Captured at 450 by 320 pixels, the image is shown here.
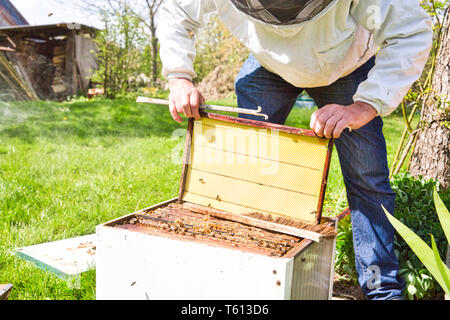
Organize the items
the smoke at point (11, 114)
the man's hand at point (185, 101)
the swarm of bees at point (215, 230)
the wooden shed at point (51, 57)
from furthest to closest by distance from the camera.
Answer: the wooden shed at point (51, 57) → the smoke at point (11, 114) → the man's hand at point (185, 101) → the swarm of bees at point (215, 230)

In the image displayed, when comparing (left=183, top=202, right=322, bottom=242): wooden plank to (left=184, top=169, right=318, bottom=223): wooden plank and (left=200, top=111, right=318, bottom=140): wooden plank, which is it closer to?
(left=184, top=169, right=318, bottom=223): wooden plank

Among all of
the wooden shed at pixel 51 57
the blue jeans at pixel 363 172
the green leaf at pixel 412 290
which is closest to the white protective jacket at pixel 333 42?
the blue jeans at pixel 363 172

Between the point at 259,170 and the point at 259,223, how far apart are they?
0.19m

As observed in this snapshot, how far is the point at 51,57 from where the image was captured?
27.9 ft

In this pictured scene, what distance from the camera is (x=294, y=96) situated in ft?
6.35

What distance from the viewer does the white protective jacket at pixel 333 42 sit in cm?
141

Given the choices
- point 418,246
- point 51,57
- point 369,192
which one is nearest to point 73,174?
point 369,192

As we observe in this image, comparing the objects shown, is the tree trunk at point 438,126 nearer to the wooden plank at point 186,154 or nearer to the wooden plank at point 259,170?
the wooden plank at point 259,170

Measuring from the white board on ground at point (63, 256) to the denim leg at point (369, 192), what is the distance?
120cm

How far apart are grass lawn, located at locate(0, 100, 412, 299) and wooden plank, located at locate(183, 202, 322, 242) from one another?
0.65 m

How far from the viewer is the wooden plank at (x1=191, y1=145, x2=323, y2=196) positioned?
4.65 feet

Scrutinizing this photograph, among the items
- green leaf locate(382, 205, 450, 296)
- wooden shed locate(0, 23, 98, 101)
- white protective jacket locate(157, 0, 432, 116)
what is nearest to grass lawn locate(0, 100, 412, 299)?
white protective jacket locate(157, 0, 432, 116)

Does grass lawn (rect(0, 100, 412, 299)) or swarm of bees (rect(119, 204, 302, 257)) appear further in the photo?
grass lawn (rect(0, 100, 412, 299))
